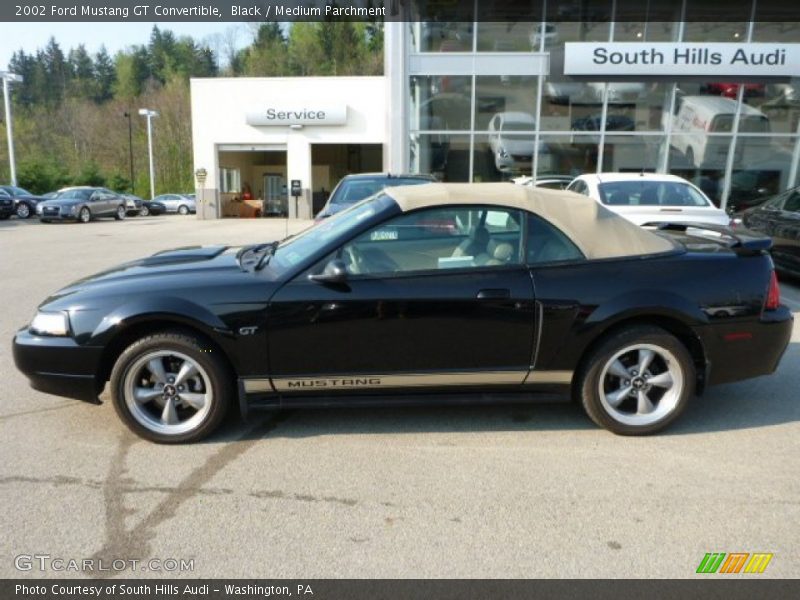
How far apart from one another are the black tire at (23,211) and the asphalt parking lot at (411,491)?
24.2 metres

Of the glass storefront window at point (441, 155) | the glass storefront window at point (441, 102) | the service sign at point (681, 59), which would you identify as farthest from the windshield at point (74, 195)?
the service sign at point (681, 59)

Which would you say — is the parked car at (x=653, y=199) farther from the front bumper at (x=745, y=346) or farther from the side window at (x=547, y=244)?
the side window at (x=547, y=244)

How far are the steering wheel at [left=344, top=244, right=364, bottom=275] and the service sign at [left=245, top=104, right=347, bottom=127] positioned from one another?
21.8 metres

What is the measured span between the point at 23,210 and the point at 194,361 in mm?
25787

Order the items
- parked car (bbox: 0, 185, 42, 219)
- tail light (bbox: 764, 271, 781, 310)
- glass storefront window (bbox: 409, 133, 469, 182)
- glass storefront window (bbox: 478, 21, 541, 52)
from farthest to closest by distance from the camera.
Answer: parked car (bbox: 0, 185, 42, 219) < glass storefront window (bbox: 409, 133, 469, 182) < glass storefront window (bbox: 478, 21, 541, 52) < tail light (bbox: 764, 271, 781, 310)

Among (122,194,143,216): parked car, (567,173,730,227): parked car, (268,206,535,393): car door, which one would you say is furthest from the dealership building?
(122,194,143,216): parked car

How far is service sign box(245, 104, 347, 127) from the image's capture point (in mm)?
23906

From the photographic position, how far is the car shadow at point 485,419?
3678mm

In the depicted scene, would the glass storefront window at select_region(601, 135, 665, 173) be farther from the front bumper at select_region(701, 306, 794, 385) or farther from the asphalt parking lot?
the front bumper at select_region(701, 306, 794, 385)

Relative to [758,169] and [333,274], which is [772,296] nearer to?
[333,274]

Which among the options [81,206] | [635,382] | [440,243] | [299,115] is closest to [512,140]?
[299,115]
